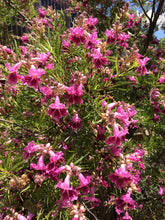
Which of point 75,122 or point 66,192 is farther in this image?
point 75,122

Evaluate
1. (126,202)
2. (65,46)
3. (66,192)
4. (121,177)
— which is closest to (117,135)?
(121,177)

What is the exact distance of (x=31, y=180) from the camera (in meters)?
0.82

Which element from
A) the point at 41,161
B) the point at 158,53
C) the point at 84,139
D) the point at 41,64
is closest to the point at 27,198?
the point at 41,161

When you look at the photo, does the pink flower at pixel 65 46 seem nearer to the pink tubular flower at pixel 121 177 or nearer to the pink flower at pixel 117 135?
the pink flower at pixel 117 135

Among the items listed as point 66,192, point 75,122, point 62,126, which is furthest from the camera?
point 62,126

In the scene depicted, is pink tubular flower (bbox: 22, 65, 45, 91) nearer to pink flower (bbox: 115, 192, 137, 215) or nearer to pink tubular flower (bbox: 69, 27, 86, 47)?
pink tubular flower (bbox: 69, 27, 86, 47)

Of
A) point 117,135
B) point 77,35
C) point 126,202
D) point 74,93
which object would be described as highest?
point 77,35

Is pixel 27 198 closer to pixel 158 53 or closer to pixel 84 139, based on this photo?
pixel 84 139

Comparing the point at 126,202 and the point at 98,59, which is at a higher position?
the point at 98,59

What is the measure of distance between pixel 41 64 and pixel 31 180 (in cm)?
62

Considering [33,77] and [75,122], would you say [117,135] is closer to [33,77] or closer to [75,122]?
[75,122]

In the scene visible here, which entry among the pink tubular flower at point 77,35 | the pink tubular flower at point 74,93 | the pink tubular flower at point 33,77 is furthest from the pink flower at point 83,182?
the pink tubular flower at point 77,35

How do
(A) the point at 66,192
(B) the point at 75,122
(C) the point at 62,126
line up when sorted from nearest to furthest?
(A) the point at 66,192, (B) the point at 75,122, (C) the point at 62,126

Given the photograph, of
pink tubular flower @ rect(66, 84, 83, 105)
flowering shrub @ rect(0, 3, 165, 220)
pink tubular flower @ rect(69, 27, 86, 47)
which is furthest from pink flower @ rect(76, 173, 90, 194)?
pink tubular flower @ rect(69, 27, 86, 47)
